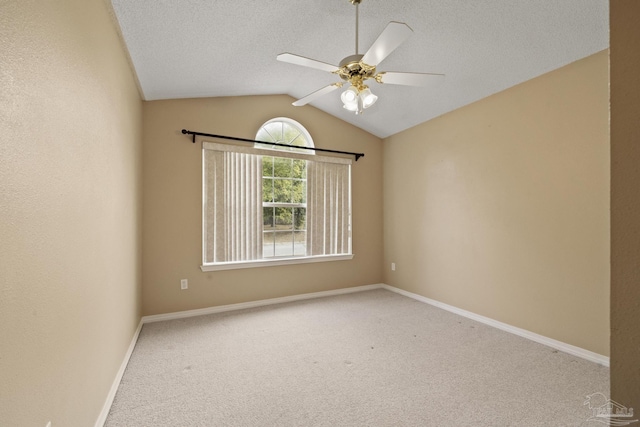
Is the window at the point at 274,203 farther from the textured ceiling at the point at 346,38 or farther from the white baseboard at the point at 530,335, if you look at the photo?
the white baseboard at the point at 530,335

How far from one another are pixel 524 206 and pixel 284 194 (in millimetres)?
2763

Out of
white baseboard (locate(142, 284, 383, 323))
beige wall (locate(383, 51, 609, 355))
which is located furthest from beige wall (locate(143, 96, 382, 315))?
beige wall (locate(383, 51, 609, 355))

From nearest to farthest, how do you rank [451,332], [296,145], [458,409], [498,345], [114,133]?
[458,409] → [114,133] → [498,345] → [451,332] → [296,145]

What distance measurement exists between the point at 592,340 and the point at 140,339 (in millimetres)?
3945

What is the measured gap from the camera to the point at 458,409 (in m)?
1.78

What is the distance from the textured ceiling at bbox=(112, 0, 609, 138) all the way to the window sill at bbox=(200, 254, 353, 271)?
79.6 inches

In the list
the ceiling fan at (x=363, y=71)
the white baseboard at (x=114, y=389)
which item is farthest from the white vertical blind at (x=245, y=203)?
the ceiling fan at (x=363, y=71)

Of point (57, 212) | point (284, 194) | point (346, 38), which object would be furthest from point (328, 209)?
point (57, 212)

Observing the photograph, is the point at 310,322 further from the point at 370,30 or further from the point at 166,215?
the point at 370,30

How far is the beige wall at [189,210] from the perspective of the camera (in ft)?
10.7

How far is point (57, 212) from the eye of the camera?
116 cm

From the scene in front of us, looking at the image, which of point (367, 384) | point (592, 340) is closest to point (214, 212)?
point (367, 384)
